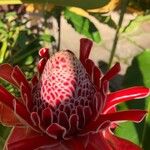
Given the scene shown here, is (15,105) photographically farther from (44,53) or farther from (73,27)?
(73,27)

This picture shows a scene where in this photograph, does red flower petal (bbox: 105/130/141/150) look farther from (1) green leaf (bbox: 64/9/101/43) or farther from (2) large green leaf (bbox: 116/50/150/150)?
(1) green leaf (bbox: 64/9/101/43)

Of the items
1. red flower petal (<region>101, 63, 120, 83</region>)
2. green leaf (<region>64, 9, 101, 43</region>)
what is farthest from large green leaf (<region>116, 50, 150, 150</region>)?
green leaf (<region>64, 9, 101, 43</region>)

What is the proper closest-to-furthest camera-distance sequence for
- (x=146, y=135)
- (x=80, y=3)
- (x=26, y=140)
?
(x=26, y=140)
(x=80, y=3)
(x=146, y=135)

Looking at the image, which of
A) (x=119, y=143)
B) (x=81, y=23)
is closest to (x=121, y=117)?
(x=119, y=143)

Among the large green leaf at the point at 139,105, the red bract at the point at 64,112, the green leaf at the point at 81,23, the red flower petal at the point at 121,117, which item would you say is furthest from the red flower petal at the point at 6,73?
the green leaf at the point at 81,23

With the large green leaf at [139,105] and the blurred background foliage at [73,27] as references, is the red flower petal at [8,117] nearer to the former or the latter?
the blurred background foliage at [73,27]
